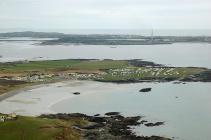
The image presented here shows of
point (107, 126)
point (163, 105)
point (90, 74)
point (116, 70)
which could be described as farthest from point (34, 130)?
point (116, 70)

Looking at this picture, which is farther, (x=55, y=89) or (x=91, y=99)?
(x=55, y=89)

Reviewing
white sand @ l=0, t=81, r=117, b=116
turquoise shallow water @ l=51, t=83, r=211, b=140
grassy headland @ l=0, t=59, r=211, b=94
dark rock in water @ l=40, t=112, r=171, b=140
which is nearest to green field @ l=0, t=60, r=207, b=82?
grassy headland @ l=0, t=59, r=211, b=94

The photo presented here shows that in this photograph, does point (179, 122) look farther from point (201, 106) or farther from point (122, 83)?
point (122, 83)

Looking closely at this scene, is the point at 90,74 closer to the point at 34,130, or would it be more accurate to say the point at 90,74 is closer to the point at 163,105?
the point at 163,105

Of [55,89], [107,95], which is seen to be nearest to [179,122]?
[107,95]

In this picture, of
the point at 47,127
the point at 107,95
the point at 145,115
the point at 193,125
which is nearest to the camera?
the point at 47,127

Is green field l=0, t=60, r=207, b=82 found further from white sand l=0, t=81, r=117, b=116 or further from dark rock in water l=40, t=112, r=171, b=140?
dark rock in water l=40, t=112, r=171, b=140

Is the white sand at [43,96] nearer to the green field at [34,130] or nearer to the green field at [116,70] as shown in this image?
the green field at [116,70]

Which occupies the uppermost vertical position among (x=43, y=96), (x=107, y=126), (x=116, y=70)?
(x=116, y=70)

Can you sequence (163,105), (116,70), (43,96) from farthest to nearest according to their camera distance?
(116,70) → (43,96) → (163,105)

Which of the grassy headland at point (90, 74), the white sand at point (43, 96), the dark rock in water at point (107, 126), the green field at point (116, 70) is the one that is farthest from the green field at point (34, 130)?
the green field at point (116, 70)

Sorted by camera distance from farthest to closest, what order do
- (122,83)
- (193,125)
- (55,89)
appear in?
1. (122,83)
2. (55,89)
3. (193,125)
